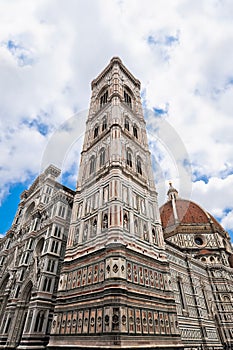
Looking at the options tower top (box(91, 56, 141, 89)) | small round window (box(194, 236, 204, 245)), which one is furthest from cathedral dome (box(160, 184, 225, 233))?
tower top (box(91, 56, 141, 89))

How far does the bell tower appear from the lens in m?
13.8

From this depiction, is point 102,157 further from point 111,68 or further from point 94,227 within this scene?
point 111,68

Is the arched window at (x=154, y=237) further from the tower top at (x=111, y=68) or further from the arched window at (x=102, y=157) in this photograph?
the tower top at (x=111, y=68)

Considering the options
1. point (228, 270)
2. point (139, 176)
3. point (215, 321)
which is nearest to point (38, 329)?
point (139, 176)

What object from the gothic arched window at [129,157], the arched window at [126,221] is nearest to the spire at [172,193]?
the gothic arched window at [129,157]

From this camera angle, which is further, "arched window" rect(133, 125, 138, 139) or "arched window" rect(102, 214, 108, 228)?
"arched window" rect(133, 125, 138, 139)

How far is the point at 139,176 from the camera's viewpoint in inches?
977

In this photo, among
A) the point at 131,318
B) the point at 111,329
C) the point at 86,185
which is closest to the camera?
the point at 111,329

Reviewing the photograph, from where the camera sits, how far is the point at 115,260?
15508 mm

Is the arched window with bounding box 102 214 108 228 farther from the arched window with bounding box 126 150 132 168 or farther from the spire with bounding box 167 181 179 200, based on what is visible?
the spire with bounding box 167 181 179 200

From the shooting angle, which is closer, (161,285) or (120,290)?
(120,290)

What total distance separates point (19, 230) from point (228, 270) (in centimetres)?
3589

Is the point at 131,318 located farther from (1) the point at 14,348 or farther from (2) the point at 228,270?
(2) the point at 228,270

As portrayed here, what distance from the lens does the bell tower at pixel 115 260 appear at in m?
13.8
